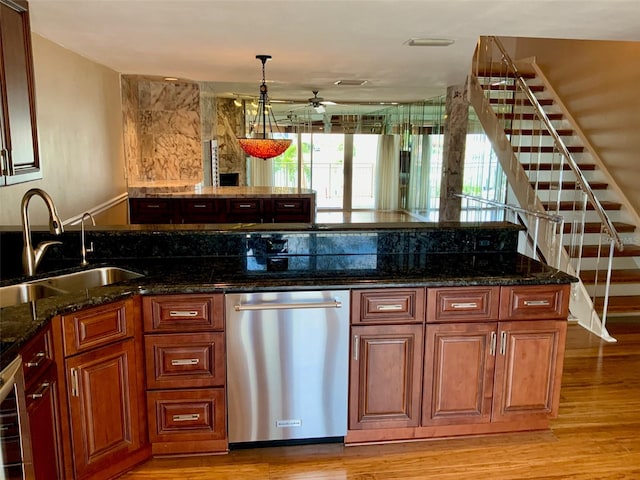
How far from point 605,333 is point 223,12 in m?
3.73

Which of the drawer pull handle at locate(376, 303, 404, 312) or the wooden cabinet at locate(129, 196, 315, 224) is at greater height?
the wooden cabinet at locate(129, 196, 315, 224)

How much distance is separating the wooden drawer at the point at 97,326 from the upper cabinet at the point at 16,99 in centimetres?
66

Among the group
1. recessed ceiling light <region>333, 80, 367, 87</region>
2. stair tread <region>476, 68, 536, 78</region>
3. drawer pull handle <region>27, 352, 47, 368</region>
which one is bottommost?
drawer pull handle <region>27, 352, 47, 368</region>

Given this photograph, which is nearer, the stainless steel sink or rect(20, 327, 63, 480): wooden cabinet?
rect(20, 327, 63, 480): wooden cabinet

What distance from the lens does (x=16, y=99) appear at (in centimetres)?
221

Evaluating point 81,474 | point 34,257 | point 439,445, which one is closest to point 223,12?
point 34,257

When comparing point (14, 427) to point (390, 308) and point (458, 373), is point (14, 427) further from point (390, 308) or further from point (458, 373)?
point (458, 373)

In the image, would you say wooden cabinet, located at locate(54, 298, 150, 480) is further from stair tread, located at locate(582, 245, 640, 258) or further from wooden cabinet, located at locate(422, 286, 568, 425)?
stair tread, located at locate(582, 245, 640, 258)

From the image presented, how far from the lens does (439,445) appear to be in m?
2.62

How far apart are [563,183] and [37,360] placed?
209 inches

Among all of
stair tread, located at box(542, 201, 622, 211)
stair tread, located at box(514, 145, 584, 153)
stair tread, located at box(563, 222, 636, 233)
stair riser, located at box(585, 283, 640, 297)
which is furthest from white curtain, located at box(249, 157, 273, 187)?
stair riser, located at box(585, 283, 640, 297)

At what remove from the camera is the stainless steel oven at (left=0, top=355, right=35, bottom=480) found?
1.51 metres

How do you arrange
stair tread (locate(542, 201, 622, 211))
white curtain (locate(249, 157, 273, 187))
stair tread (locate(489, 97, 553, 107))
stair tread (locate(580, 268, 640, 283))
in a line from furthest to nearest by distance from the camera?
white curtain (locate(249, 157, 273, 187)) → stair tread (locate(489, 97, 553, 107)) → stair tread (locate(542, 201, 622, 211)) → stair tread (locate(580, 268, 640, 283))

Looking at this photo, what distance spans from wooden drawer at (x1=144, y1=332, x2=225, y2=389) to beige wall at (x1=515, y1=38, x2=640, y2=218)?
4686 mm
